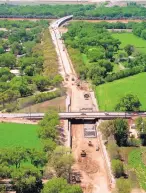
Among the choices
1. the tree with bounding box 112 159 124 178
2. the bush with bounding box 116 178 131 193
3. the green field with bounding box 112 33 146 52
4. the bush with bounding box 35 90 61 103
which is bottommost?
the bush with bounding box 116 178 131 193

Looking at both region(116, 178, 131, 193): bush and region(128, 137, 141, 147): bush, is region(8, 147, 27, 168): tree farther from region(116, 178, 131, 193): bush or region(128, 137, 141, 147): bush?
region(128, 137, 141, 147): bush

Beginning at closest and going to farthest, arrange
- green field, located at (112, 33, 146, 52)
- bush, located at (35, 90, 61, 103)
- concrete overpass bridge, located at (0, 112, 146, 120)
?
concrete overpass bridge, located at (0, 112, 146, 120) < bush, located at (35, 90, 61, 103) < green field, located at (112, 33, 146, 52)

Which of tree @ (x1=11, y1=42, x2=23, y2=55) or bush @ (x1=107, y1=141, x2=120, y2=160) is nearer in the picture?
bush @ (x1=107, y1=141, x2=120, y2=160)

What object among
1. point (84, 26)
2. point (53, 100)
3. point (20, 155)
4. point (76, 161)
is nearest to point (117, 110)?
point (53, 100)

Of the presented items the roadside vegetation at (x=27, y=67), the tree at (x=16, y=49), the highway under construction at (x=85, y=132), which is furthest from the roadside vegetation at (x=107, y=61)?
the tree at (x=16, y=49)

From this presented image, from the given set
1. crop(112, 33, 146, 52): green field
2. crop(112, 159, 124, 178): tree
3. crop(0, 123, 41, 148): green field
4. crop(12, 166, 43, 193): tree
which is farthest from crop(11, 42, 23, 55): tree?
crop(12, 166, 43, 193): tree

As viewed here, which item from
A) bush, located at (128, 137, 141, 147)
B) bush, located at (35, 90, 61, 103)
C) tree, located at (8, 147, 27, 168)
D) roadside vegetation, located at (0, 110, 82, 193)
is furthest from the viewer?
bush, located at (35, 90, 61, 103)

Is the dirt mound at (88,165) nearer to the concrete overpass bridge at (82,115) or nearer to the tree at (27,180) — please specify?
the tree at (27,180)
